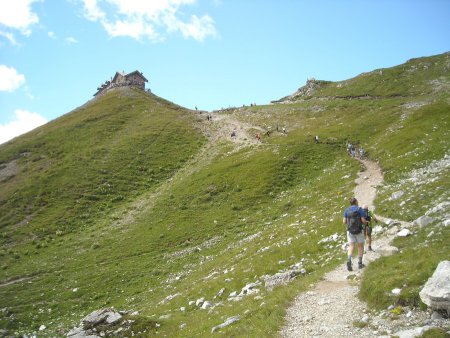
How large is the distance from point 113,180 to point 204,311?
48757 millimetres

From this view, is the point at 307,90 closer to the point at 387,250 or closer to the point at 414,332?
the point at 387,250

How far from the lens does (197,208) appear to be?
168 ft

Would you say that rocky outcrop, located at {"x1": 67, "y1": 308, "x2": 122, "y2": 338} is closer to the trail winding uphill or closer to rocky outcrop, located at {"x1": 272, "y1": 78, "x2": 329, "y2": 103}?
the trail winding uphill

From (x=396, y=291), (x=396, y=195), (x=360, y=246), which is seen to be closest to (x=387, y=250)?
(x=360, y=246)

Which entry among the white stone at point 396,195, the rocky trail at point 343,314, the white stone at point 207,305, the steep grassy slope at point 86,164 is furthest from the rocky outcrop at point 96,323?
the steep grassy slope at point 86,164

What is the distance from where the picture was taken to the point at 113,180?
66625mm

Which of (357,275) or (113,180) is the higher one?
(113,180)

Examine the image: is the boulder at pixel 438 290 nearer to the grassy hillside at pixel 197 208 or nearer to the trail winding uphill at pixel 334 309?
the grassy hillside at pixel 197 208

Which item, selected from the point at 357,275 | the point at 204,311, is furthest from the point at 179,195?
the point at 357,275

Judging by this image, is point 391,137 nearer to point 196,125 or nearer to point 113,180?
point 113,180

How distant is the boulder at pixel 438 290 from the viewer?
11547 millimetres

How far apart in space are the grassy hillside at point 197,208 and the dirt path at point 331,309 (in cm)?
74

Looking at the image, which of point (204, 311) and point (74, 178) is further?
point (74, 178)

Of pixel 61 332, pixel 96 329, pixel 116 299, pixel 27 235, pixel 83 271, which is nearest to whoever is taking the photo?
pixel 96 329
